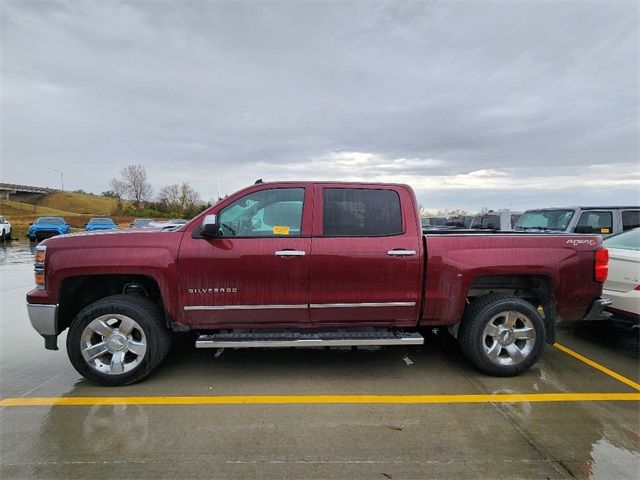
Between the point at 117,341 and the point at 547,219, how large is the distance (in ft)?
31.2

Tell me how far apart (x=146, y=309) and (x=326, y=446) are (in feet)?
7.19

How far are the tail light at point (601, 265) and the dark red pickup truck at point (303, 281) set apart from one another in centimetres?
1

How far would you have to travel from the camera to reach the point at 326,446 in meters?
3.06

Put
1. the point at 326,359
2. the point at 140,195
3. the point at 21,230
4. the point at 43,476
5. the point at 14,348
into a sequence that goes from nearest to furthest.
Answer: the point at 43,476
the point at 326,359
the point at 14,348
the point at 21,230
the point at 140,195

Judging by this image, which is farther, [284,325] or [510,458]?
[284,325]

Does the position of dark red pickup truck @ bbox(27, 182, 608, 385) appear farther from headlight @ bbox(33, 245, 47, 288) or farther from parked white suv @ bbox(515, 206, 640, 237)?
parked white suv @ bbox(515, 206, 640, 237)

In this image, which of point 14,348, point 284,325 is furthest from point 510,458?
point 14,348

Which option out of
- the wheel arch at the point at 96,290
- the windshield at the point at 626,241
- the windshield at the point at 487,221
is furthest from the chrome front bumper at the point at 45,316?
Answer: the windshield at the point at 487,221

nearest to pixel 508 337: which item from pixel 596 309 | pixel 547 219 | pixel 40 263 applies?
pixel 596 309

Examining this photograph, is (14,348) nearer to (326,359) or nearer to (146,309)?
(146,309)

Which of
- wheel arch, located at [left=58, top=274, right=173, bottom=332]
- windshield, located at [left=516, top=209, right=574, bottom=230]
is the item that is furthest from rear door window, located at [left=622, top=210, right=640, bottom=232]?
wheel arch, located at [left=58, top=274, right=173, bottom=332]

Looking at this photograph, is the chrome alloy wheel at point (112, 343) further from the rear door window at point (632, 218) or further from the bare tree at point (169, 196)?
the bare tree at point (169, 196)

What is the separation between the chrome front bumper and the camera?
4.03 metres

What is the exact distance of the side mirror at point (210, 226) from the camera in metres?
3.92
